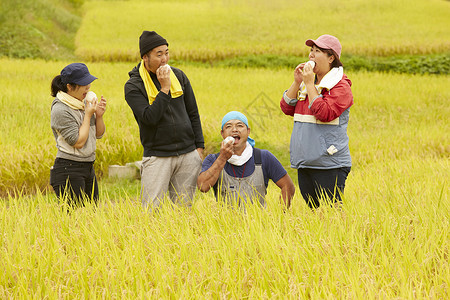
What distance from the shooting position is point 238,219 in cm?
284

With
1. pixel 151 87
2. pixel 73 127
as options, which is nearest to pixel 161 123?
pixel 151 87

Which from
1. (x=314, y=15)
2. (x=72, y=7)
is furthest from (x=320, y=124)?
(x=72, y=7)

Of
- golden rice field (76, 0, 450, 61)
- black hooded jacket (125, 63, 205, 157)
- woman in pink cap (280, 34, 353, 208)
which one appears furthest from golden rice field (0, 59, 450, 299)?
golden rice field (76, 0, 450, 61)

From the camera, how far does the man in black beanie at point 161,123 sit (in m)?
3.30

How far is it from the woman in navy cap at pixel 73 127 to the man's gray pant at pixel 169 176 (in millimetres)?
468

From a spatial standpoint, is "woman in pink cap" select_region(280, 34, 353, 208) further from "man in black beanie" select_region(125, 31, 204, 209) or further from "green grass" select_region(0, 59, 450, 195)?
"green grass" select_region(0, 59, 450, 195)

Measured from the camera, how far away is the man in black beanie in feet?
10.8

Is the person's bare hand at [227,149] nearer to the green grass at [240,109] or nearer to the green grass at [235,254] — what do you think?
the green grass at [235,254]

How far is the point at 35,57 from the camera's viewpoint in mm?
16609

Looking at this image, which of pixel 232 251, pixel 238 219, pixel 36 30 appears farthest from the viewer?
pixel 36 30

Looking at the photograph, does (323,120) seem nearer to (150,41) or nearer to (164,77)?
(164,77)

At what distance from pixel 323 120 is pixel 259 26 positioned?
63.0ft

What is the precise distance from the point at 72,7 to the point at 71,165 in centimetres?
2675

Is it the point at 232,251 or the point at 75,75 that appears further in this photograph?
the point at 75,75
